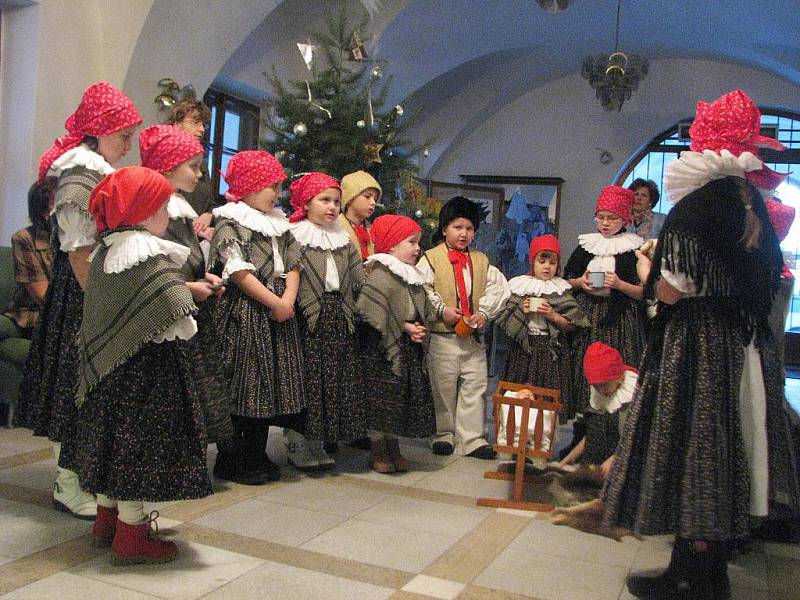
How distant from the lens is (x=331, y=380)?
388 centimetres

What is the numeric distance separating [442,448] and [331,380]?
1.00 m

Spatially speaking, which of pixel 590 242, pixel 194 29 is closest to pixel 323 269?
pixel 590 242

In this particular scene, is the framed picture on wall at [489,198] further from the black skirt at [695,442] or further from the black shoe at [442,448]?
the black skirt at [695,442]

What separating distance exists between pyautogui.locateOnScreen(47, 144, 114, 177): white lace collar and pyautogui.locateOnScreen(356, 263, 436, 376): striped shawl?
150cm

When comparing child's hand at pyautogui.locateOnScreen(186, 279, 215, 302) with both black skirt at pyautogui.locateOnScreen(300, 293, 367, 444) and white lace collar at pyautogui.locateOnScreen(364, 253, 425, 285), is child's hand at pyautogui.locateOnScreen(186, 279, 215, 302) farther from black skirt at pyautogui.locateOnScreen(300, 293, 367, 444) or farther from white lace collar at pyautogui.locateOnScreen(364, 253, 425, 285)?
white lace collar at pyautogui.locateOnScreen(364, 253, 425, 285)

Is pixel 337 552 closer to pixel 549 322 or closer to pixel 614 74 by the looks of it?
pixel 549 322

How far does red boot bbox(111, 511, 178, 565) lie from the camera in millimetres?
2562

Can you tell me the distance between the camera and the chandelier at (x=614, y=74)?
8953mm

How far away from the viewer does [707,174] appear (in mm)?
2492

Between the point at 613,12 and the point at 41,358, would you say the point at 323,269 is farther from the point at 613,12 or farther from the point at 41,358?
the point at 613,12

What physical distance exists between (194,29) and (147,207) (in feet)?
14.4

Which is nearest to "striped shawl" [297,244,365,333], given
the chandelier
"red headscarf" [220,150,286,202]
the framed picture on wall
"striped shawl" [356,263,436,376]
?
"striped shawl" [356,263,436,376]

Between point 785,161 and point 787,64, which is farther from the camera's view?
point 785,161

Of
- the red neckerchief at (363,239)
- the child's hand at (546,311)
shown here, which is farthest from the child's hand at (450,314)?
the red neckerchief at (363,239)
